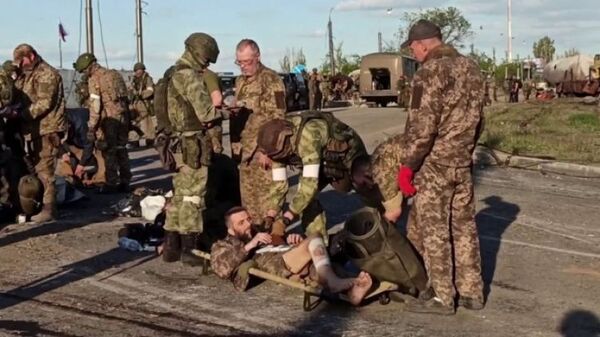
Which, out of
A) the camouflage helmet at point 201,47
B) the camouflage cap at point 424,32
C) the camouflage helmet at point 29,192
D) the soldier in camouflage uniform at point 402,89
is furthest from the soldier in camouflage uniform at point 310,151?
the soldier in camouflage uniform at point 402,89

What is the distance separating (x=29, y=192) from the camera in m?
10.1

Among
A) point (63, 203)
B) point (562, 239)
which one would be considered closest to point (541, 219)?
point (562, 239)

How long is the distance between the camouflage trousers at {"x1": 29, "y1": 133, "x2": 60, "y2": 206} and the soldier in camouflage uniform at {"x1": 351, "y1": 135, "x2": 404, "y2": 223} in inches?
170

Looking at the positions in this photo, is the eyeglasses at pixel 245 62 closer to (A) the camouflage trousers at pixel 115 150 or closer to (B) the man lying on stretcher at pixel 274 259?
(B) the man lying on stretcher at pixel 274 259

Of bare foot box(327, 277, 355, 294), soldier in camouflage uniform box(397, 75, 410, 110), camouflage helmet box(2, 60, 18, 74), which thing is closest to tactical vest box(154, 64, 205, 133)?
bare foot box(327, 277, 355, 294)

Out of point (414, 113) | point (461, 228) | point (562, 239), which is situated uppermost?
point (414, 113)

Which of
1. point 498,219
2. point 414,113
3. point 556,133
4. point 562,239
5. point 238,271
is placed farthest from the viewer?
point 556,133

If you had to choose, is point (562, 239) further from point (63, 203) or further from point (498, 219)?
point (63, 203)

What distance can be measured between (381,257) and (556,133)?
17.0 meters

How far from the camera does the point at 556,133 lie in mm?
22641

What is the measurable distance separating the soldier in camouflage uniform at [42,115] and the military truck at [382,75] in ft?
122

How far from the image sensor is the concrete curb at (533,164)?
1559 centimetres

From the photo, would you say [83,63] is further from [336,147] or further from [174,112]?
[336,147]

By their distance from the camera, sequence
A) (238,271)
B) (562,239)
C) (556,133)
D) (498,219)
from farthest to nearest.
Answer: (556,133), (498,219), (562,239), (238,271)
